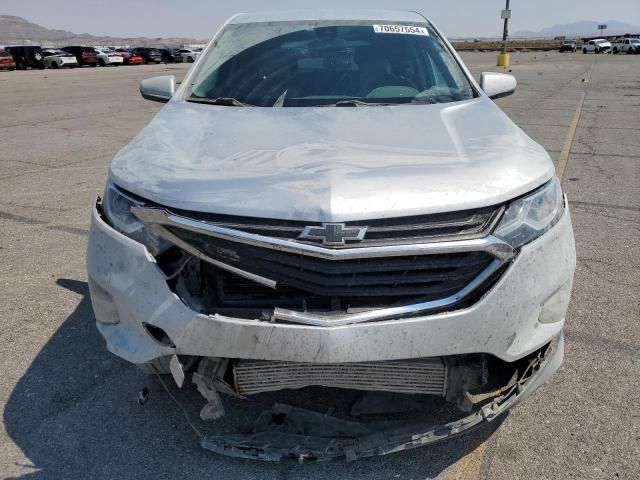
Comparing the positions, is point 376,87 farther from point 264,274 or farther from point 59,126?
point 59,126

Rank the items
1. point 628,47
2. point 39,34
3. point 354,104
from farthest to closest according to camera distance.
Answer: point 39,34
point 628,47
point 354,104

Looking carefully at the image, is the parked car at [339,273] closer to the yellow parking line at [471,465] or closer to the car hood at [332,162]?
the car hood at [332,162]

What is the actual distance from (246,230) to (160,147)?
87 cm

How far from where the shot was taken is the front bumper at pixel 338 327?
6.70 ft

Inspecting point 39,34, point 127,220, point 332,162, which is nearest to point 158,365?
point 127,220

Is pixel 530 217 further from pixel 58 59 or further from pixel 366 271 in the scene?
pixel 58 59

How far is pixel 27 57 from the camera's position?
3794cm

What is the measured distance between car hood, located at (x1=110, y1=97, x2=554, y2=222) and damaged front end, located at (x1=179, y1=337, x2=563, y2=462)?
0.58 meters

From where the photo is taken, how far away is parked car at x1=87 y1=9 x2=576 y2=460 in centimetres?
207

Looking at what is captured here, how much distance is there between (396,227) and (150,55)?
50873mm

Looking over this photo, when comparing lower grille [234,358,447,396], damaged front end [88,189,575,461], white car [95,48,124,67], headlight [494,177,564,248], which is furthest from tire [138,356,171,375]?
Answer: white car [95,48,124,67]

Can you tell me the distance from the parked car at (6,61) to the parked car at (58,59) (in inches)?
118

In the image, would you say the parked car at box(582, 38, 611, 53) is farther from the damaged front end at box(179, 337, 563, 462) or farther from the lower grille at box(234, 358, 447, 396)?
the lower grille at box(234, 358, 447, 396)

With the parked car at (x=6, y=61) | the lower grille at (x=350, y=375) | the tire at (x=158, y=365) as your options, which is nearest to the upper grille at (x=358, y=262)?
the lower grille at (x=350, y=375)
